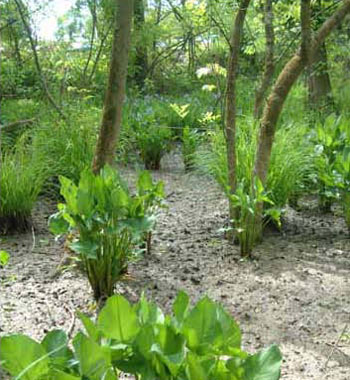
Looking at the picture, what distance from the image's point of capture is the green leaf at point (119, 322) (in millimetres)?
1210

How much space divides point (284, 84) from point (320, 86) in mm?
4646

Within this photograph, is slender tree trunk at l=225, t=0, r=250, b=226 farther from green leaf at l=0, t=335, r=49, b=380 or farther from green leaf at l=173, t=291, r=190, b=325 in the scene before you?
green leaf at l=0, t=335, r=49, b=380

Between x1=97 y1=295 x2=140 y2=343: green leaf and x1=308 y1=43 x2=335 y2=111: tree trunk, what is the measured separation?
599 centimetres

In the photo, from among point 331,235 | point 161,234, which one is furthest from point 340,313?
point 161,234

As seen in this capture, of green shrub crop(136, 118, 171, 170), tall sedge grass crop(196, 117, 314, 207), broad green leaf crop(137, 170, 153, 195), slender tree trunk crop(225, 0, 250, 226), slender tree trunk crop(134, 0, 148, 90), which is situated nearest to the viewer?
broad green leaf crop(137, 170, 153, 195)

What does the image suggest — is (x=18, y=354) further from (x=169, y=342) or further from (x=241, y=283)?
(x=241, y=283)

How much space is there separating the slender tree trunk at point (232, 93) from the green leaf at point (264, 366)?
7.29 feet

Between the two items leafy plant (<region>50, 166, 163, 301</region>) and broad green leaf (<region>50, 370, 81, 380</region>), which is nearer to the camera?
broad green leaf (<region>50, 370, 81, 380</region>)

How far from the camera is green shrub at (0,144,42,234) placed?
361 centimetres

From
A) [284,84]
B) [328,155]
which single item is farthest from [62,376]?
[328,155]

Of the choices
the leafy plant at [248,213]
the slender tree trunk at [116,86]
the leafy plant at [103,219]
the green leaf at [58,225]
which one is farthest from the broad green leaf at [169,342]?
the leafy plant at [248,213]

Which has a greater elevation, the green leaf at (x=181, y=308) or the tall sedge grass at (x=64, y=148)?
the tall sedge grass at (x=64, y=148)

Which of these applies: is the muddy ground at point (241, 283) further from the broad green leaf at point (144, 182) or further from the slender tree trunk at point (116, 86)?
the slender tree trunk at point (116, 86)

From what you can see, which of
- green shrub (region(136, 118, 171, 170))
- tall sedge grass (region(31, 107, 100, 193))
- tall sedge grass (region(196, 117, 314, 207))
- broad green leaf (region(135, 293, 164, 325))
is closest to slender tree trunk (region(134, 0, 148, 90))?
green shrub (region(136, 118, 171, 170))
